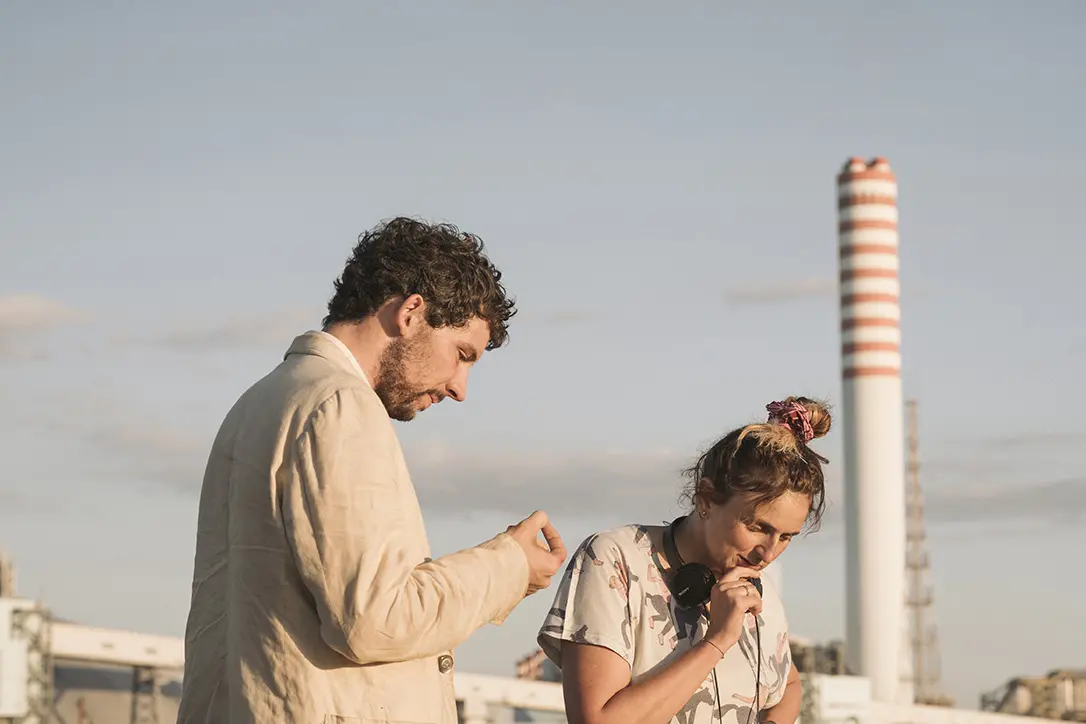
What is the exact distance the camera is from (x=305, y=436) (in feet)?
10.3

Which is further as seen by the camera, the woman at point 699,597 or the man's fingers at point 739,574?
the man's fingers at point 739,574

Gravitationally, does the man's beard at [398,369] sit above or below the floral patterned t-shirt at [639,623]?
above

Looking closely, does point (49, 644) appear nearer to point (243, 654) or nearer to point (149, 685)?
point (149, 685)

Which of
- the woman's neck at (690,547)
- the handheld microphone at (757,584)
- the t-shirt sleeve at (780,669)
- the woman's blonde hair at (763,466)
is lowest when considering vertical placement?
the t-shirt sleeve at (780,669)

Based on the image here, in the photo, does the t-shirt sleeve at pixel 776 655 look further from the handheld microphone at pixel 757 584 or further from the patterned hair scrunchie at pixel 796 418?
the patterned hair scrunchie at pixel 796 418

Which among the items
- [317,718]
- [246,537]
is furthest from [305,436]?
[317,718]

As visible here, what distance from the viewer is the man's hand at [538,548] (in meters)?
3.39

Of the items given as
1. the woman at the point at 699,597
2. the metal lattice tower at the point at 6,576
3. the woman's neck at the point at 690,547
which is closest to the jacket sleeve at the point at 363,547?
the woman at the point at 699,597

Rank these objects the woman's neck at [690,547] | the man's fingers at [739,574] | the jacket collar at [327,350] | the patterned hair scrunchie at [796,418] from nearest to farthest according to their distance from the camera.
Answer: the jacket collar at [327,350], the man's fingers at [739,574], the woman's neck at [690,547], the patterned hair scrunchie at [796,418]

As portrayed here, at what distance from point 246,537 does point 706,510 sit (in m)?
1.58

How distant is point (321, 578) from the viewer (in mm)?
3074

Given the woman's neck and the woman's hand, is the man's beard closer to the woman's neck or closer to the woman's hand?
the woman's hand

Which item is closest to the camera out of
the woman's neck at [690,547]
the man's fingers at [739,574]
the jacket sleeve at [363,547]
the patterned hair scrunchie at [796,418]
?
the jacket sleeve at [363,547]

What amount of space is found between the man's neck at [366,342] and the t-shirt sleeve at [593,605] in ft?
3.49
